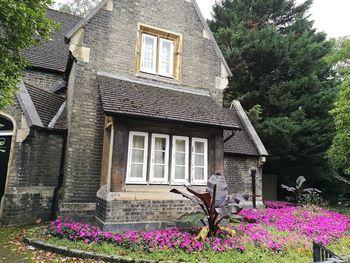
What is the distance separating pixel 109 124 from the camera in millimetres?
9742

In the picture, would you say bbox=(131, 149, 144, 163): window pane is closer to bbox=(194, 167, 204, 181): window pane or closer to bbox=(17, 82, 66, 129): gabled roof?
bbox=(194, 167, 204, 181): window pane

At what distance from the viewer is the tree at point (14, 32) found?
20.3 feet

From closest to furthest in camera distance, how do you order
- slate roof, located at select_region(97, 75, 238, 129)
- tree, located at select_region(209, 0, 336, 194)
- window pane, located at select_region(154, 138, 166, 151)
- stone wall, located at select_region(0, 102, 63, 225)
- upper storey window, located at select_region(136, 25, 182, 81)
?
1. slate roof, located at select_region(97, 75, 238, 129)
2. stone wall, located at select_region(0, 102, 63, 225)
3. window pane, located at select_region(154, 138, 166, 151)
4. upper storey window, located at select_region(136, 25, 182, 81)
5. tree, located at select_region(209, 0, 336, 194)

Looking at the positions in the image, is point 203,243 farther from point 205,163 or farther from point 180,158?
point 205,163

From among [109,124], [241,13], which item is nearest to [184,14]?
[109,124]

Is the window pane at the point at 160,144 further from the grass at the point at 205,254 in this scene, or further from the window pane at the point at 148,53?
the grass at the point at 205,254

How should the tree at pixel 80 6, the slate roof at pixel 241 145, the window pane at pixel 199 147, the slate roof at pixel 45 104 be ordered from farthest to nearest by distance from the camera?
the tree at pixel 80 6 → the slate roof at pixel 241 145 → the slate roof at pixel 45 104 → the window pane at pixel 199 147

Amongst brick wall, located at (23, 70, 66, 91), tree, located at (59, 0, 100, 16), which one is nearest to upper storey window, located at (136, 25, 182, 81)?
brick wall, located at (23, 70, 66, 91)

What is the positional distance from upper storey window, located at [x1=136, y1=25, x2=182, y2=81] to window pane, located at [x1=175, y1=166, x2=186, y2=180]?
4107 mm

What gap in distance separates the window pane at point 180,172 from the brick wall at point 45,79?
24.3 feet

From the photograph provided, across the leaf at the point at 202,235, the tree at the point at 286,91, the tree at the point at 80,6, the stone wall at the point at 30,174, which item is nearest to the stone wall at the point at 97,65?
the stone wall at the point at 30,174

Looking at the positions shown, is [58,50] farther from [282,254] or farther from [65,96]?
[282,254]

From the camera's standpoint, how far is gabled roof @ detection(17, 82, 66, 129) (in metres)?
10.3

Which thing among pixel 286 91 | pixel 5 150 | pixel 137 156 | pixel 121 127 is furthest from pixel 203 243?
pixel 286 91
